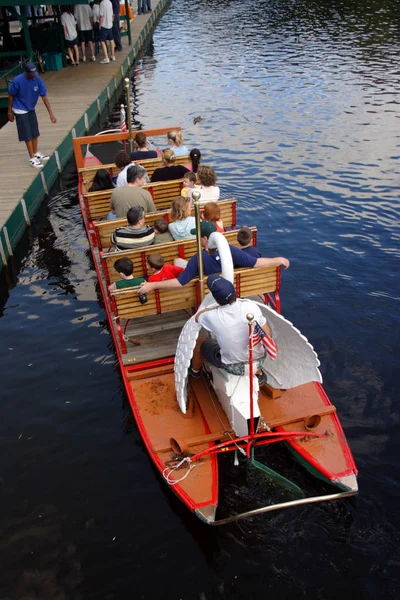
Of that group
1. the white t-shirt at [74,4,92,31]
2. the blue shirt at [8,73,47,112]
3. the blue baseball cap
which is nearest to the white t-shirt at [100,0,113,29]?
the white t-shirt at [74,4,92,31]

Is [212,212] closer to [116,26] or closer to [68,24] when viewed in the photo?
[68,24]

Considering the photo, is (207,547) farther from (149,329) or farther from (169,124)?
(169,124)

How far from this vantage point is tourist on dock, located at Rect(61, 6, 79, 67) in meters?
24.2

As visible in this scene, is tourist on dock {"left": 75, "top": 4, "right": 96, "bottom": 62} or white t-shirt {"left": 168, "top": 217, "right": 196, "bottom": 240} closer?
white t-shirt {"left": 168, "top": 217, "right": 196, "bottom": 240}

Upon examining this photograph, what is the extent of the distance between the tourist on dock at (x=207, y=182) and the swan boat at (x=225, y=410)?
7.39 ft

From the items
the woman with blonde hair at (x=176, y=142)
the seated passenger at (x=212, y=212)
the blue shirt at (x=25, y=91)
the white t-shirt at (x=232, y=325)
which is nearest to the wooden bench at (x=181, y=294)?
the seated passenger at (x=212, y=212)

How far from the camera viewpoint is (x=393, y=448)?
7383 millimetres

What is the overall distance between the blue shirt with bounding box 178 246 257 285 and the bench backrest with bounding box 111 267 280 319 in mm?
116

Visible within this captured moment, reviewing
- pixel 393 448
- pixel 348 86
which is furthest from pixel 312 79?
pixel 393 448

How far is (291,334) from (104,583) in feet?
11.5

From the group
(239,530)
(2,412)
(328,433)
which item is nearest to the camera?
(239,530)

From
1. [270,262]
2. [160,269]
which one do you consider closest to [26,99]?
[160,269]

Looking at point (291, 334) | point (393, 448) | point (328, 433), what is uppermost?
point (291, 334)

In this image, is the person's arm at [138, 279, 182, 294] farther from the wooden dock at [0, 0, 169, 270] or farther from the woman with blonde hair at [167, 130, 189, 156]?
the woman with blonde hair at [167, 130, 189, 156]
